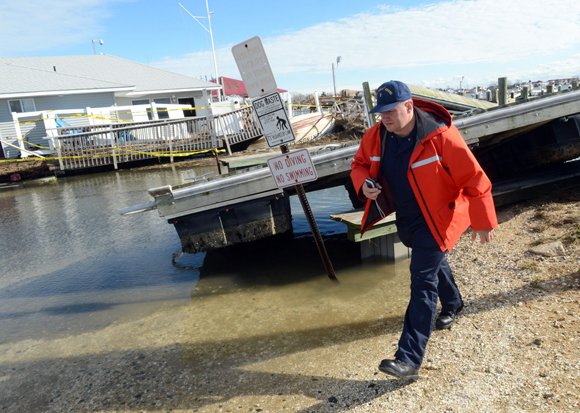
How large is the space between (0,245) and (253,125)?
A: 12874mm

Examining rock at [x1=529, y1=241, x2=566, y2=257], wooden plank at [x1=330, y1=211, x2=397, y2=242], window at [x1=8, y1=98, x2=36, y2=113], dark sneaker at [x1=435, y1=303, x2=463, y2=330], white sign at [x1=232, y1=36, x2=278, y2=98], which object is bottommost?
dark sneaker at [x1=435, y1=303, x2=463, y2=330]

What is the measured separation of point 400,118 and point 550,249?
10.1 feet

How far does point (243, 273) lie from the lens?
662 centimetres

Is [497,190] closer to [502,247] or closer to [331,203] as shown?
[502,247]

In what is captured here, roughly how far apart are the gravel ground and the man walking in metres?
0.48

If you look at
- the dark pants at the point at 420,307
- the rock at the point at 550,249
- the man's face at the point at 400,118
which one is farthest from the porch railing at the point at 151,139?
the dark pants at the point at 420,307

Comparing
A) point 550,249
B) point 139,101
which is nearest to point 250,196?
point 550,249

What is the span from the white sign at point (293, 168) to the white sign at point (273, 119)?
0.59 ft

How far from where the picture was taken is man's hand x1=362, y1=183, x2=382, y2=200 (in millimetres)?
3281

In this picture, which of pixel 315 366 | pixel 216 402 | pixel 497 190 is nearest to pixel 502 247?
pixel 497 190

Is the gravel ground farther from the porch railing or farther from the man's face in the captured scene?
the porch railing

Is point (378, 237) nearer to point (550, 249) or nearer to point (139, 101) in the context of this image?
point (550, 249)

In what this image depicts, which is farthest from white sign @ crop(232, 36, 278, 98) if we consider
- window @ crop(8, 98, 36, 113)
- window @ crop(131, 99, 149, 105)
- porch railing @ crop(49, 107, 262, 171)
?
window @ crop(131, 99, 149, 105)

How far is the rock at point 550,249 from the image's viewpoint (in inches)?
193
